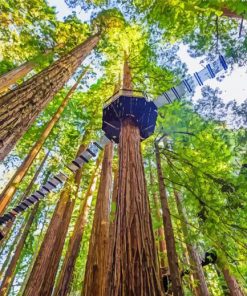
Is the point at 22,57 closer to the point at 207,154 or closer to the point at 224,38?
the point at 224,38

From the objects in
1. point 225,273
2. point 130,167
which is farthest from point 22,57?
point 225,273

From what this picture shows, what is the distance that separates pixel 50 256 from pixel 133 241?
4.68 meters

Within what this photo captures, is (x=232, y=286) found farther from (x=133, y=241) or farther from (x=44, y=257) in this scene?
(x=133, y=241)

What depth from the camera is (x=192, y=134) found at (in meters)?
5.31

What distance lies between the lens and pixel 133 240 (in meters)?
1.89

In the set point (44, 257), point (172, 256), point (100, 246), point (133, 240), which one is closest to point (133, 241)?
point (133, 240)

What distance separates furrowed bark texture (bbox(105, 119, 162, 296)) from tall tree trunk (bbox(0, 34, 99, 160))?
4.01 ft

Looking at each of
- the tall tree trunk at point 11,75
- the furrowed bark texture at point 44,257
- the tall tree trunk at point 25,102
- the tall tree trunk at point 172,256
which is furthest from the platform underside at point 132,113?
the tall tree trunk at point 11,75

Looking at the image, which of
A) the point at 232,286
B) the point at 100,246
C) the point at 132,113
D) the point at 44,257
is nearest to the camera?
the point at 132,113

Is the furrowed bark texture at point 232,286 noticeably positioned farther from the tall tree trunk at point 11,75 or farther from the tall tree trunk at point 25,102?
the tall tree trunk at point 11,75

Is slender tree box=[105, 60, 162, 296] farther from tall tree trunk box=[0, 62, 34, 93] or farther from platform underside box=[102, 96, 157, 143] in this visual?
tall tree trunk box=[0, 62, 34, 93]

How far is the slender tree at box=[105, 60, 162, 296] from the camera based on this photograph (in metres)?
1.62

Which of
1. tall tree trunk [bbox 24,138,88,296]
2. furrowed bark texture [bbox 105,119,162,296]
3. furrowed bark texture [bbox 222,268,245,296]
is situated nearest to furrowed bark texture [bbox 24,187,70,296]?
tall tree trunk [bbox 24,138,88,296]

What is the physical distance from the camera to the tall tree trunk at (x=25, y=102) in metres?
2.62
